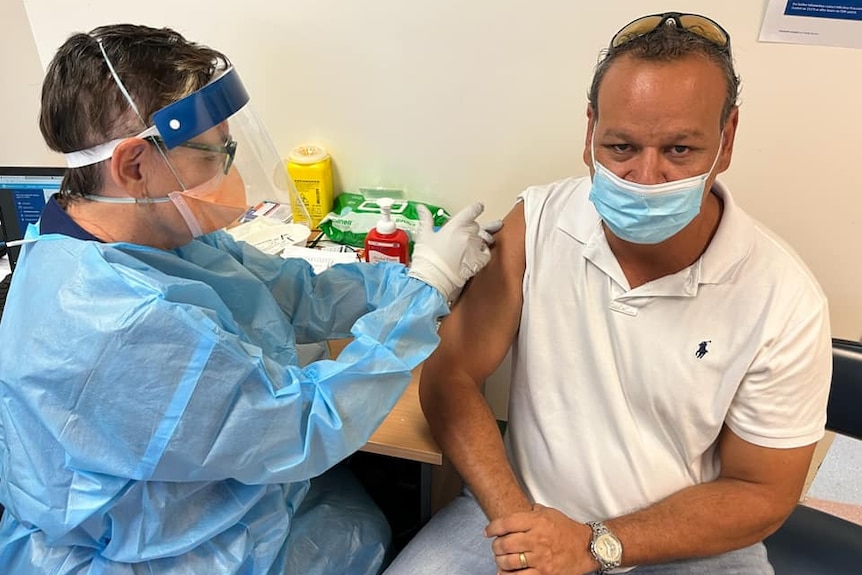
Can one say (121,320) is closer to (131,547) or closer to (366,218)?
(131,547)

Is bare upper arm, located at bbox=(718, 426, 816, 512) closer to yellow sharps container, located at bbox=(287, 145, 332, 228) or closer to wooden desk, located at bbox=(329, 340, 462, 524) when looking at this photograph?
wooden desk, located at bbox=(329, 340, 462, 524)

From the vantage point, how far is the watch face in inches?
46.3

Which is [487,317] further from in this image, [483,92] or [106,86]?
[106,86]

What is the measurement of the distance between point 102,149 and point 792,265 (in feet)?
3.76

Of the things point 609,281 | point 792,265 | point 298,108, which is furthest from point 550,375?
point 298,108

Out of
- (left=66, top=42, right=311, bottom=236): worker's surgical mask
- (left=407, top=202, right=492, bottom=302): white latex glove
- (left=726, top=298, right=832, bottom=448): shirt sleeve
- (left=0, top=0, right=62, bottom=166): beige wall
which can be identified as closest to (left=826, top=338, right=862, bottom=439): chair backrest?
Result: (left=726, top=298, right=832, bottom=448): shirt sleeve

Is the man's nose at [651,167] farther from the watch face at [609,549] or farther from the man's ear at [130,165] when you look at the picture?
the man's ear at [130,165]

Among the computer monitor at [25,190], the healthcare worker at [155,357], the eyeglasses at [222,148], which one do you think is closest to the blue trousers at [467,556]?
the healthcare worker at [155,357]

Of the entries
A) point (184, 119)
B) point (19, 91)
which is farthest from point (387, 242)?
point (19, 91)

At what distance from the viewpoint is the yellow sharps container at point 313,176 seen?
184cm

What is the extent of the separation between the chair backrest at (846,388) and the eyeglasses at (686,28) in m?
0.69

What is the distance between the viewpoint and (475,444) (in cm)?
131

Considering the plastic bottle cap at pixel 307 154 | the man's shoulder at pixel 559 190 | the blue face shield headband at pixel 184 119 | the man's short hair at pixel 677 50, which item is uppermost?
the man's short hair at pixel 677 50

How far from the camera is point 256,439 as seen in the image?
3.16 ft
